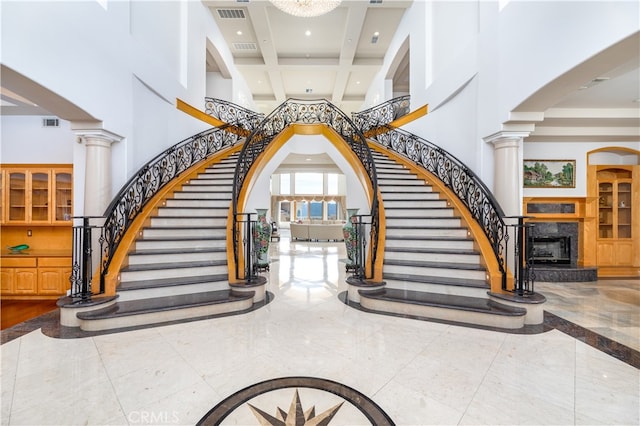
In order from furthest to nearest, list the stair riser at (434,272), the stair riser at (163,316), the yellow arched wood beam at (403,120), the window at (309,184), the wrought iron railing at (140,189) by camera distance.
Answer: the window at (309,184) → the yellow arched wood beam at (403,120) → the stair riser at (434,272) → the wrought iron railing at (140,189) → the stair riser at (163,316)

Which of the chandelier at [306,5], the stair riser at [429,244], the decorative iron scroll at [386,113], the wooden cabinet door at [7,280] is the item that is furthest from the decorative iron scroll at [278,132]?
the wooden cabinet door at [7,280]

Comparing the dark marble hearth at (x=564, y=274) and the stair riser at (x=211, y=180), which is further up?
the stair riser at (x=211, y=180)

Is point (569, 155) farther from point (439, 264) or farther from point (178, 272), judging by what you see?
point (178, 272)

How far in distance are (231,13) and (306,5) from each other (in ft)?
14.5

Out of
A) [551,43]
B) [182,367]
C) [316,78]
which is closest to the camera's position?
[182,367]

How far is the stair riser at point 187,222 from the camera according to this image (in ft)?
15.8

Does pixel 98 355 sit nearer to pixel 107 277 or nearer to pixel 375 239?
pixel 107 277

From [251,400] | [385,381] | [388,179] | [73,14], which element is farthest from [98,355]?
[388,179]

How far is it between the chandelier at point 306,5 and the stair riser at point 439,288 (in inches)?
222

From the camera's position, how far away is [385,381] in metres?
2.20

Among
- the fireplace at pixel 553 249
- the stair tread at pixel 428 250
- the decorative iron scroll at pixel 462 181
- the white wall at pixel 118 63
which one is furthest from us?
the fireplace at pixel 553 249

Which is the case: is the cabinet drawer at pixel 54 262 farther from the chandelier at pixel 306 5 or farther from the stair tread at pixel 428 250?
the chandelier at pixel 306 5

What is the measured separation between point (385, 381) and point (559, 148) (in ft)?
23.4

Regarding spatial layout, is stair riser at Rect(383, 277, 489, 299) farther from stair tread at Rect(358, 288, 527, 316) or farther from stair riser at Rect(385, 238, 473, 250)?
stair riser at Rect(385, 238, 473, 250)
